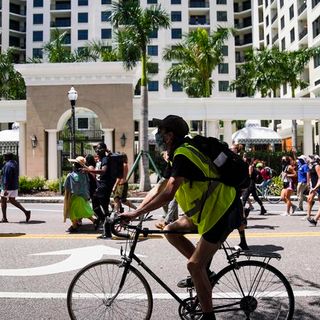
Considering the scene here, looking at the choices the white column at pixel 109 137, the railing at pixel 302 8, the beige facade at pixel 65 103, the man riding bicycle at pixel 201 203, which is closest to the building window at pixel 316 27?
the railing at pixel 302 8

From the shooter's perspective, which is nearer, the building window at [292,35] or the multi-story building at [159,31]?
the building window at [292,35]

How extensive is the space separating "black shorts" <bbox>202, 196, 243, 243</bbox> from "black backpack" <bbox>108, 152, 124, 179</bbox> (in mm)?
6150

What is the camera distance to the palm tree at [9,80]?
42.5 metres

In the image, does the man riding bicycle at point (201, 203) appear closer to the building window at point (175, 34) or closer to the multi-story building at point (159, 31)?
the multi-story building at point (159, 31)

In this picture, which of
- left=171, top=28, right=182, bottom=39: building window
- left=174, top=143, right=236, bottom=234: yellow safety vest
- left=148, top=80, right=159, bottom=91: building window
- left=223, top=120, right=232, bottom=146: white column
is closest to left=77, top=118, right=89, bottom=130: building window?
left=148, top=80, right=159, bottom=91: building window

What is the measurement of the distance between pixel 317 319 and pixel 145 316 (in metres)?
1.74

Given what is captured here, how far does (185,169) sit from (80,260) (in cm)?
419

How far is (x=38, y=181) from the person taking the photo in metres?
23.3

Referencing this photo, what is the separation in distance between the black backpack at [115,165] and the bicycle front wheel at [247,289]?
19.7ft

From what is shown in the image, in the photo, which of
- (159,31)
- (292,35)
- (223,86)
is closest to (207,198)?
(292,35)

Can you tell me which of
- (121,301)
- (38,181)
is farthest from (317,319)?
(38,181)

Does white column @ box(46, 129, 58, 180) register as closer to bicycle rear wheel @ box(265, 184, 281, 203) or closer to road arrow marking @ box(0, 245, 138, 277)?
bicycle rear wheel @ box(265, 184, 281, 203)

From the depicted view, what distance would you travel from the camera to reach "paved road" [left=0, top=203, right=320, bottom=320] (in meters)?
5.07

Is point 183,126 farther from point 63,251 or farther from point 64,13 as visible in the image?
point 64,13
